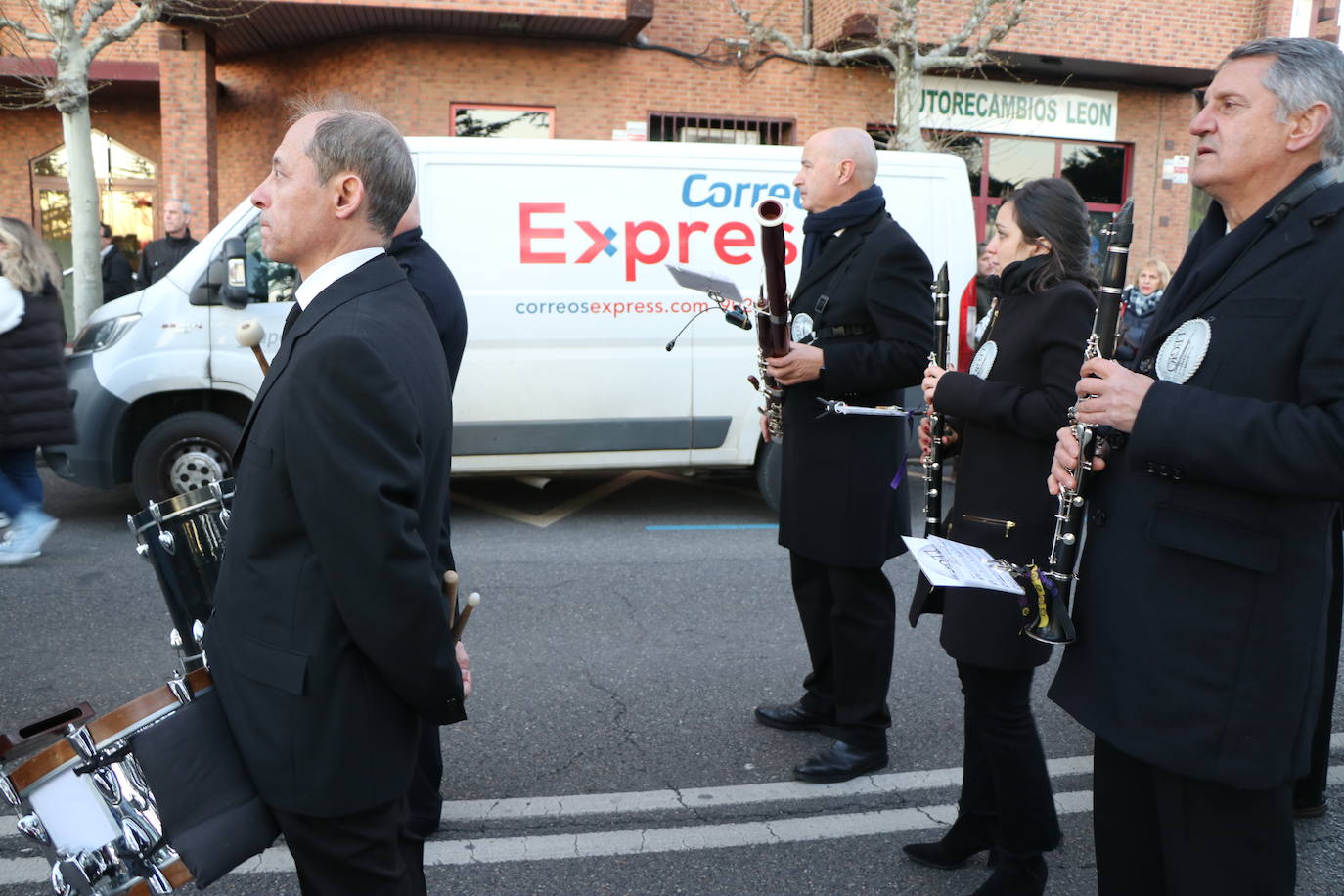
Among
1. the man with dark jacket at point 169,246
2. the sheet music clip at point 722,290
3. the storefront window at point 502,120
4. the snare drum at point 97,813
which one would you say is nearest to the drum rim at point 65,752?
the snare drum at point 97,813

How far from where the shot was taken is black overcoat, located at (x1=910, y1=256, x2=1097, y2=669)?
295 centimetres

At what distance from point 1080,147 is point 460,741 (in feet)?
53.1

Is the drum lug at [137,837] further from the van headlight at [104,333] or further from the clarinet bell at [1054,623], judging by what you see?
the van headlight at [104,333]

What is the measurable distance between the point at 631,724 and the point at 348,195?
281 cm

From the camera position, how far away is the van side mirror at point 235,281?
7.09m

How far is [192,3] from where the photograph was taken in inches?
520

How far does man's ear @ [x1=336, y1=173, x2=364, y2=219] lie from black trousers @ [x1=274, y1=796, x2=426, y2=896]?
1074mm

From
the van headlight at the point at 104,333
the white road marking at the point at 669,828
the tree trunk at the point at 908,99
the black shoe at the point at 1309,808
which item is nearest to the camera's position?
the white road marking at the point at 669,828

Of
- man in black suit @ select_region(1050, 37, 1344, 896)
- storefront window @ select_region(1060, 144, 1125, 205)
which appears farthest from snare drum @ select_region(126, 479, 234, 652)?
storefront window @ select_region(1060, 144, 1125, 205)

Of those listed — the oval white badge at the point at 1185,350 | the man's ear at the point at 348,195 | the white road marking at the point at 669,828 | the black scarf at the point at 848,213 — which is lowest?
the white road marking at the point at 669,828

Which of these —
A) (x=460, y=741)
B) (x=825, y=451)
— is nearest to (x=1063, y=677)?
(x=825, y=451)

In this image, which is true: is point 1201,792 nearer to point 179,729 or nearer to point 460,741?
point 179,729

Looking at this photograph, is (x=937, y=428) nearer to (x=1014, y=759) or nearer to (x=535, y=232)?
(x=1014, y=759)

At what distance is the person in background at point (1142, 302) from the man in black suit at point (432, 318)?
6.31 m
